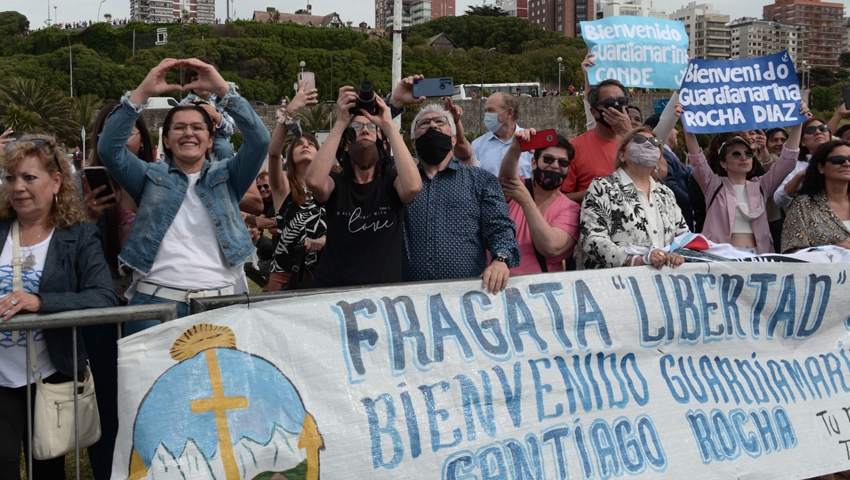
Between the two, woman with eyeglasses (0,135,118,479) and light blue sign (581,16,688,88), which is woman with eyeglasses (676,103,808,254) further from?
woman with eyeglasses (0,135,118,479)

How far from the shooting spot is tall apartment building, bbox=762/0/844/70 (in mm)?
184375

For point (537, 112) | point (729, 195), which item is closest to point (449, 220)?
point (729, 195)

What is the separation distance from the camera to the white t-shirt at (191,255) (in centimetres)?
347

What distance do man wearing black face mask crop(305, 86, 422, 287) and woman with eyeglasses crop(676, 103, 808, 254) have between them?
2378 mm

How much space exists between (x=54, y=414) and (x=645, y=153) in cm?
300

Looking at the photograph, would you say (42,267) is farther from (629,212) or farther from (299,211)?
(629,212)

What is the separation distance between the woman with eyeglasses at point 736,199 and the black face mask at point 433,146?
82.3 inches

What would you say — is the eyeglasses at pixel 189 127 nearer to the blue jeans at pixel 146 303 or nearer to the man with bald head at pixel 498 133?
the blue jeans at pixel 146 303

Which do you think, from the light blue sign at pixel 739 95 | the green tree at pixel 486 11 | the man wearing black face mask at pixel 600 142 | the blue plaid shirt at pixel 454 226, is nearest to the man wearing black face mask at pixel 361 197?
the blue plaid shirt at pixel 454 226

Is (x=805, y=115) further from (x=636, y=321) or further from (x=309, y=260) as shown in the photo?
(x=309, y=260)

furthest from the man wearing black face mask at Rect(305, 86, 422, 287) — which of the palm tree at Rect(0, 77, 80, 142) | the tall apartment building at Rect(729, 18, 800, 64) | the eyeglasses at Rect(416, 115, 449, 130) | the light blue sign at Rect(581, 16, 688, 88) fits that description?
the tall apartment building at Rect(729, 18, 800, 64)

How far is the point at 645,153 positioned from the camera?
4324mm

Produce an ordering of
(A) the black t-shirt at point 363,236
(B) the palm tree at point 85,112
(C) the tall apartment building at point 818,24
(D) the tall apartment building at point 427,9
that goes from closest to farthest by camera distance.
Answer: (A) the black t-shirt at point 363,236
(B) the palm tree at point 85,112
(C) the tall apartment building at point 818,24
(D) the tall apartment building at point 427,9

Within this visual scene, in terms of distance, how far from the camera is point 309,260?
449 centimetres
